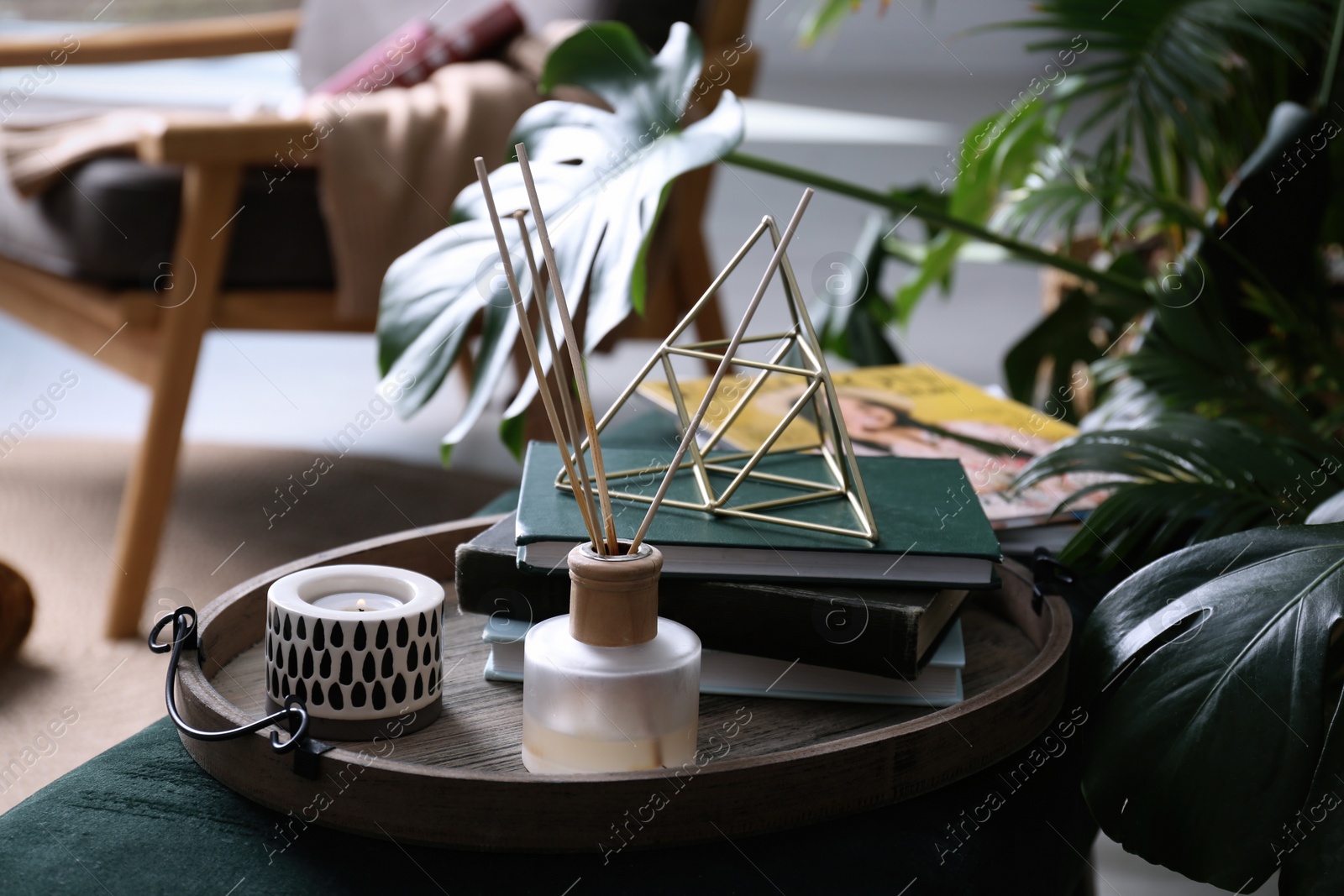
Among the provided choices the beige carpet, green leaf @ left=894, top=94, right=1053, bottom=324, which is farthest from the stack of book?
green leaf @ left=894, top=94, right=1053, bottom=324

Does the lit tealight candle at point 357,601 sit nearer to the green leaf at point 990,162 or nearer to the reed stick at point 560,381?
the reed stick at point 560,381

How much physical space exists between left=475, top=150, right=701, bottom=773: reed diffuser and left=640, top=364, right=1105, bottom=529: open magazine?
0.34 meters

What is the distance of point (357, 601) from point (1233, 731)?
0.38 meters

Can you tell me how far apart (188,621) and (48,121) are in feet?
4.47

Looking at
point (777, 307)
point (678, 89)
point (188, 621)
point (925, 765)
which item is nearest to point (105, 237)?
point (678, 89)

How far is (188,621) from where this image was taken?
55 cm

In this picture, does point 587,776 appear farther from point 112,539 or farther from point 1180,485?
point 112,539

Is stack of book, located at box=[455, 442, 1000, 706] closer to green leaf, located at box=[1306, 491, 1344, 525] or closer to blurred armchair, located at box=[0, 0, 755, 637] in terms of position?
green leaf, located at box=[1306, 491, 1344, 525]

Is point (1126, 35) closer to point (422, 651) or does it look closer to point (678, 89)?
point (678, 89)

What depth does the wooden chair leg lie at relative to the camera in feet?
4.42

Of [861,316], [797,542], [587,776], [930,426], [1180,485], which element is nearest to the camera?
[587,776]

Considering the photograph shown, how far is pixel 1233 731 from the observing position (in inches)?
19.3

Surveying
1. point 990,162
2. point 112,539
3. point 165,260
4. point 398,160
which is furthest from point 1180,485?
point 112,539

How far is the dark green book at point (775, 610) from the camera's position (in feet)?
1.74
